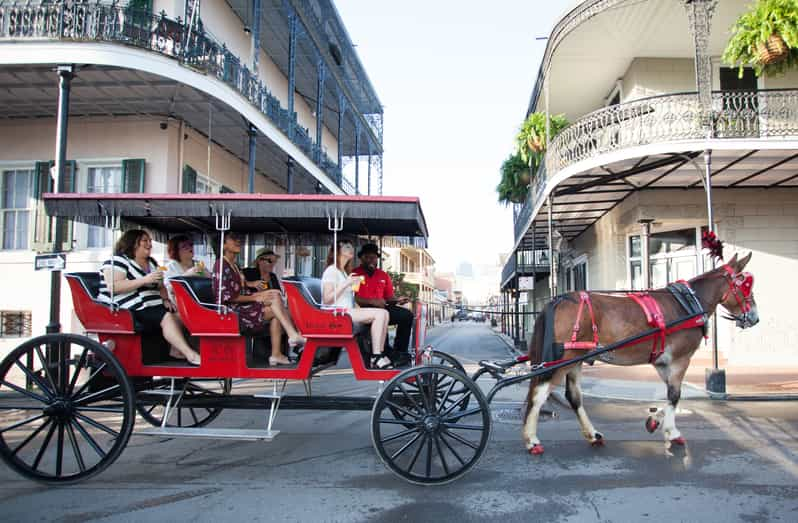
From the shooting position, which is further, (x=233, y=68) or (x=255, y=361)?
(x=233, y=68)

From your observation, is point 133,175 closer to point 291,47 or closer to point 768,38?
point 291,47

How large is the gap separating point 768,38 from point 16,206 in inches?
613

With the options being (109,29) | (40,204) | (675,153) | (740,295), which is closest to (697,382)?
(675,153)

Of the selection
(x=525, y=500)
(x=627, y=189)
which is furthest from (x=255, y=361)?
(x=627, y=189)

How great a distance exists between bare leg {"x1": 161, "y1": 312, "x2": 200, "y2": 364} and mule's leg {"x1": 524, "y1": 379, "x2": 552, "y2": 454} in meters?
3.26

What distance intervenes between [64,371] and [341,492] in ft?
8.90

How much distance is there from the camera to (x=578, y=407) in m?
5.62

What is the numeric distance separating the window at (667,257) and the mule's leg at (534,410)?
400 inches

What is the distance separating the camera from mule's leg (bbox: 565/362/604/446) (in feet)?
18.3

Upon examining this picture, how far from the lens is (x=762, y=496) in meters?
4.22

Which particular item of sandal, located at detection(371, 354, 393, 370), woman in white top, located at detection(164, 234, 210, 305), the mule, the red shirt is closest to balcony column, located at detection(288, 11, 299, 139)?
woman in white top, located at detection(164, 234, 210, 305)

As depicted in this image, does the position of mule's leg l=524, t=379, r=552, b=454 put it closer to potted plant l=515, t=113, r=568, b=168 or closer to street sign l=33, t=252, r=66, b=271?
street sign l=33, t=252, r=66, b=271

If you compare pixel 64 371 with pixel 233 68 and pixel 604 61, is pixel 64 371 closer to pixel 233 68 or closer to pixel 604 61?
pixel 233 68

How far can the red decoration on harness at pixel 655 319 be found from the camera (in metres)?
5.46
